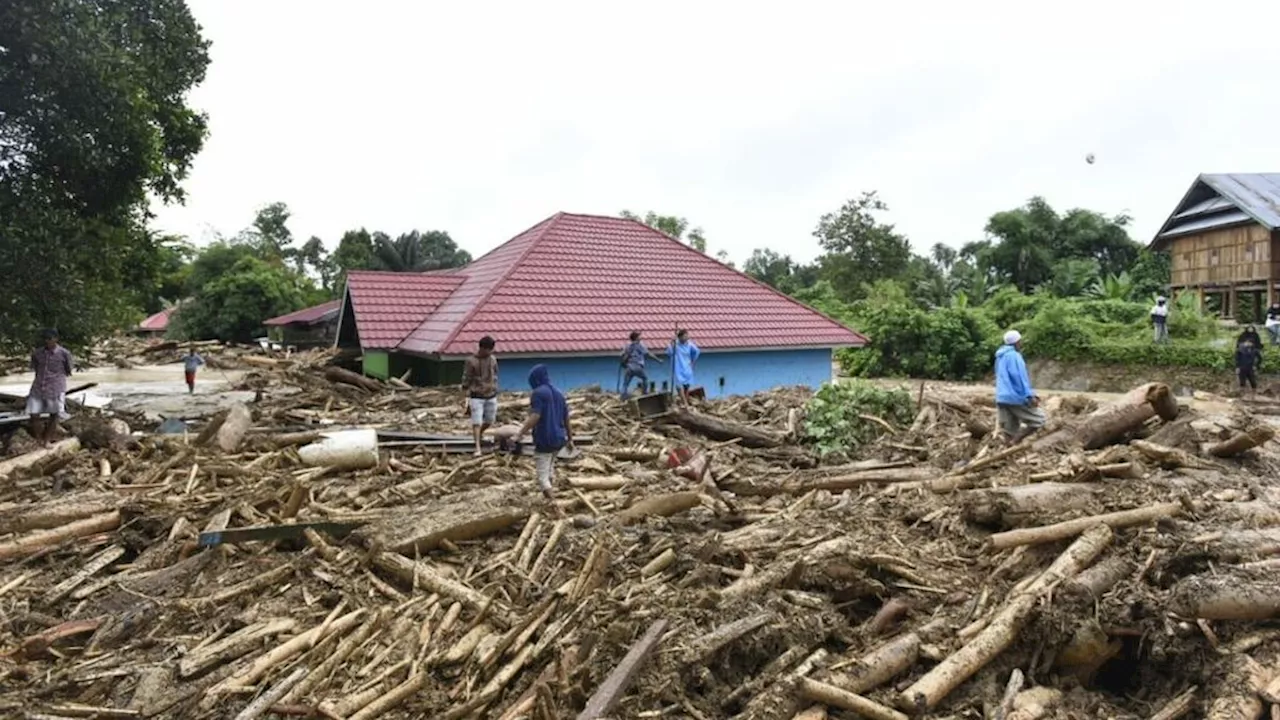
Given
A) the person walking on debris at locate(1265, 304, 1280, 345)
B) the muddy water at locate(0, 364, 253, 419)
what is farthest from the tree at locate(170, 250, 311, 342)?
the person walking on debris at locate(1265, 304, 1280, 345)

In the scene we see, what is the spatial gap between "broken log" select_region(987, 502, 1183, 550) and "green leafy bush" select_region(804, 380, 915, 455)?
4.56 meters

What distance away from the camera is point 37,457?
30.5 feet

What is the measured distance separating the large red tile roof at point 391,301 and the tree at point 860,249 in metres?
32.6

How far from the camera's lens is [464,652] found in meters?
4.91

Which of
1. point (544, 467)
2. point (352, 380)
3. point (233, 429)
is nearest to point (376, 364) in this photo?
point (352, 380)

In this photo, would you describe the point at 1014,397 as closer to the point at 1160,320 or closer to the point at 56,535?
the point at 56,535

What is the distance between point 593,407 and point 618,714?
8.74 metres

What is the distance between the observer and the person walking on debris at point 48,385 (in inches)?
410

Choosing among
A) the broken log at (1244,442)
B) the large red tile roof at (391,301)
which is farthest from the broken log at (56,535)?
the broken log at (1244,442)

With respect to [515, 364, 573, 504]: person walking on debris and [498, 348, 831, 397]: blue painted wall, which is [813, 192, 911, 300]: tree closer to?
[498, 348, 831, 397]: blue painted wall

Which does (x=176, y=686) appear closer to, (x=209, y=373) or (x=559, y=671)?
(x=559, y=671)

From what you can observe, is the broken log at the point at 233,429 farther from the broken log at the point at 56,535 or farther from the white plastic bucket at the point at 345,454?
the broken log at the point at 56,535

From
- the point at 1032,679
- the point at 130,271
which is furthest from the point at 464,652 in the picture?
the point at 130,271

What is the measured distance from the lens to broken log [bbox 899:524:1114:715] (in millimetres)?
4230
